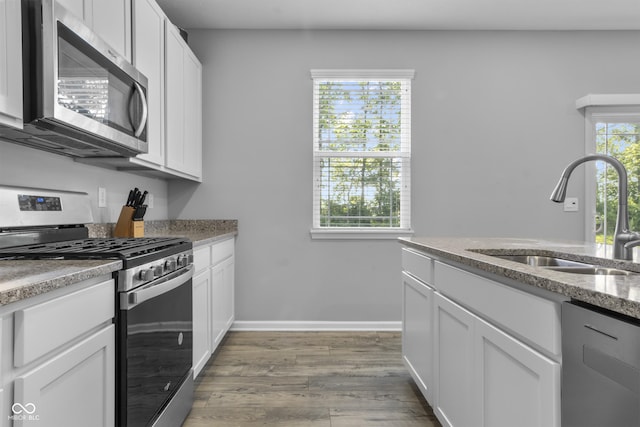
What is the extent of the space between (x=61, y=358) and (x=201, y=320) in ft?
4.49

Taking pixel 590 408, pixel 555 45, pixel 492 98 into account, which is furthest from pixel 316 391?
pixel 555 45

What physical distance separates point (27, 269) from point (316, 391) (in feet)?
5.55

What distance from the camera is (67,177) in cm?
208

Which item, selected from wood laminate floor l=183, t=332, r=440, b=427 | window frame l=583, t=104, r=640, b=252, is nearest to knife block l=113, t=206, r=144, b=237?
wood laminate floor l=183, t=332, r=440, b=427

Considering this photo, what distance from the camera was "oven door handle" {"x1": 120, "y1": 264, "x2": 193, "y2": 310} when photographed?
4.38ft

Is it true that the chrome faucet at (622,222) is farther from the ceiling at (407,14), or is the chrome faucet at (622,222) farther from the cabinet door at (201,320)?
the ceiling at (407,14)

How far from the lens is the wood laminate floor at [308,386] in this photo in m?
2.01

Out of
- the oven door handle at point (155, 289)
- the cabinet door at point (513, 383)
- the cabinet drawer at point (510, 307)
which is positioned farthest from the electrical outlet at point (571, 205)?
the oven door handle at point (155, 289)

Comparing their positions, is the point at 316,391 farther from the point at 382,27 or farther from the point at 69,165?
the point at 382,27

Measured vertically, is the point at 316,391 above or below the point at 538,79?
below

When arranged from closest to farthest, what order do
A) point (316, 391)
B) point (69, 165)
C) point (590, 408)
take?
1. point (590, 408)
2. point (69, 165)
3. point (316, 391)

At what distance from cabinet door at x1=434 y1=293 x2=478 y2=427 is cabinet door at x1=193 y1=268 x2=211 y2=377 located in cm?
130

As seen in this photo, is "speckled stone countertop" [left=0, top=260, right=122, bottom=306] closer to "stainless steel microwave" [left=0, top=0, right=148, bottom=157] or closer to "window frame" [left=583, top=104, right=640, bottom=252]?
"stainless steel microwave" [left=0, top=0, right=148, bottom=157]

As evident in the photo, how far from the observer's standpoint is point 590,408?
2.78 ft
